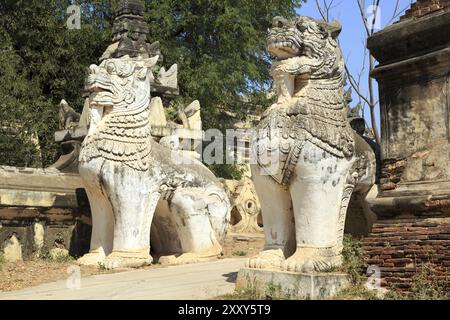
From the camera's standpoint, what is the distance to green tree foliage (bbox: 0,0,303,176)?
18984 millimetres

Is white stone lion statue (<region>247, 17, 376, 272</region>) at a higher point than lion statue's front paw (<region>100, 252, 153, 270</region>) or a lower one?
higher

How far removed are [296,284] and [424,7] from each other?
2.95 meters

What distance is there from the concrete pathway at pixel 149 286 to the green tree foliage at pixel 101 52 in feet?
30.9

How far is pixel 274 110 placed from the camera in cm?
662

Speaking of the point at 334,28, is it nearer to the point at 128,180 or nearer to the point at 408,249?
the point at 408,249

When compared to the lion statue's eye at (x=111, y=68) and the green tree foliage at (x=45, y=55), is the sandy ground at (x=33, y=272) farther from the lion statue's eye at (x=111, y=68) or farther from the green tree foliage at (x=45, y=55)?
the green tree foliage at (x=45, y=55)

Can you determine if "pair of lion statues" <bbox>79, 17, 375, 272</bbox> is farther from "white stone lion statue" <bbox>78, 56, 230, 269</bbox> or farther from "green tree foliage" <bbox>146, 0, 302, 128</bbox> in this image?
"green tree foliage" <bbox>146, 0, 302, 128</bbox>

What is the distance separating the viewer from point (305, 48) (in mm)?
6543

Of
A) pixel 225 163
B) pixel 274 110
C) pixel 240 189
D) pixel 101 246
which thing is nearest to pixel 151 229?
pixel 101 246

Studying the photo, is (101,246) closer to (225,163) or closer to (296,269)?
(296,269)

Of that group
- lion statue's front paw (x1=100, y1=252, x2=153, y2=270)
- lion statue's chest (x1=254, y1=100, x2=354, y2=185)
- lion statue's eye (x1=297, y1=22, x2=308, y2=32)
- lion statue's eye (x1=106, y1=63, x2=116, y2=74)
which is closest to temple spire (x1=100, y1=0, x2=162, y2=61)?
lion statue's eye (x1=106, y1=63, x2=116, y2=74)

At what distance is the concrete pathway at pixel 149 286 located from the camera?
654 centimetres

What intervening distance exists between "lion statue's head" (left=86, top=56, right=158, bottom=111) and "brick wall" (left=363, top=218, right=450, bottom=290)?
418 centimetres
